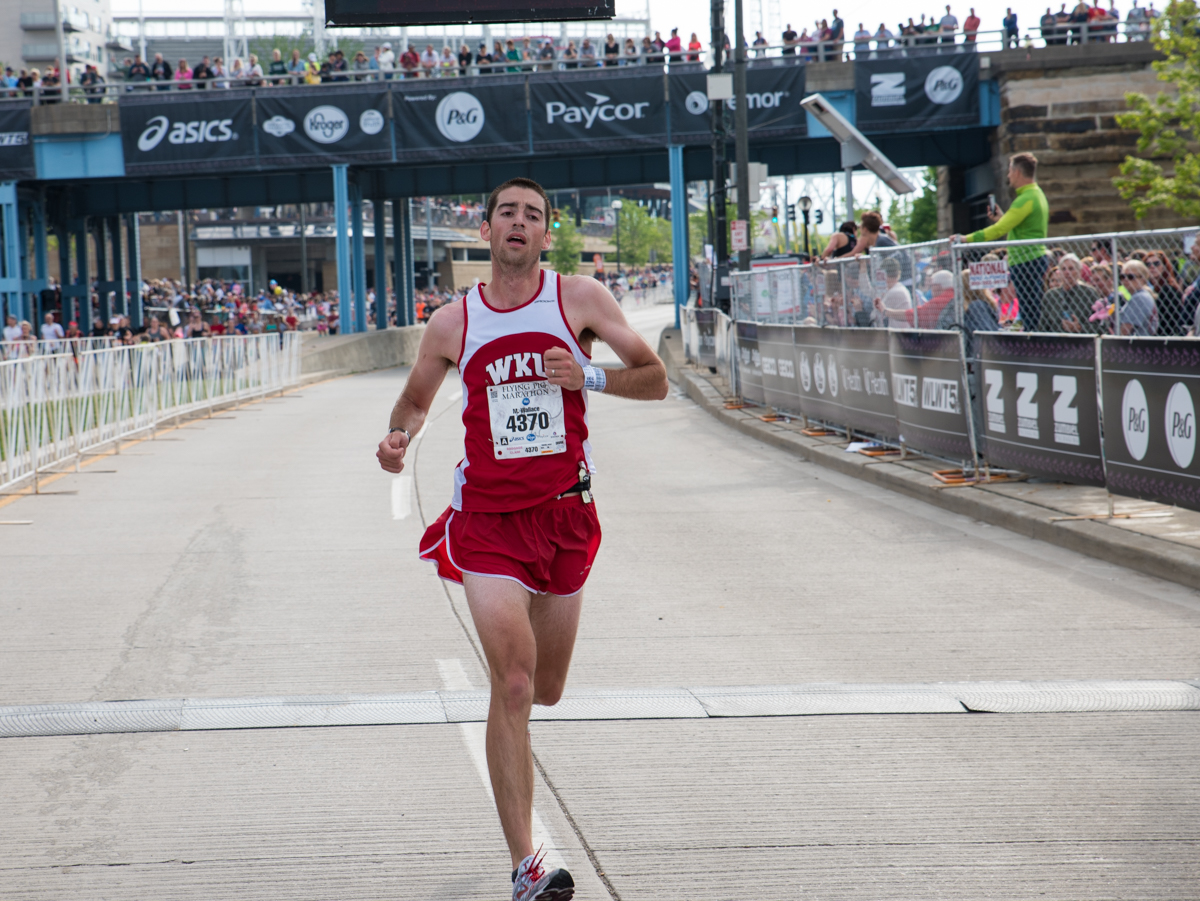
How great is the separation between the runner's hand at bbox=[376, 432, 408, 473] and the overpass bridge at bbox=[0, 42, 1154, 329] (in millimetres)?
36190

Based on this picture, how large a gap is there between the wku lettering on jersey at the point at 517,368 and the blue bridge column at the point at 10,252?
4305cm

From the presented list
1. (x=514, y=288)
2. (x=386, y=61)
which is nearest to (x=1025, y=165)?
→ (x=514, y=288)

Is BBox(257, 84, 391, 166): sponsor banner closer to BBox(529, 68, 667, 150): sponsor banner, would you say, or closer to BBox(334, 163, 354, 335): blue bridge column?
BBox(334, 163, 354, 335): blue bridge column

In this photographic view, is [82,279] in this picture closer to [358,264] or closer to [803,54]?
[358,264]

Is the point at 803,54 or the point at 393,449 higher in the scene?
the point at 803,54

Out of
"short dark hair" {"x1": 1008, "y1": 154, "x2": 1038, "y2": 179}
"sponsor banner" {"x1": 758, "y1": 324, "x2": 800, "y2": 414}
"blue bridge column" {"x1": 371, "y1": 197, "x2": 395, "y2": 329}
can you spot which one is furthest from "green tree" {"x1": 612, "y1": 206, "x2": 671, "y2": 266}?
"short dark hair" {"x1": 1008, "y1": 154, "x2": 1038, "y2": 179}

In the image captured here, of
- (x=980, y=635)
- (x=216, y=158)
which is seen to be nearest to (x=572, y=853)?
(x=980, y=635)

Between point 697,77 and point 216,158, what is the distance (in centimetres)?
1456

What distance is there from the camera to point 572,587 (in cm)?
425

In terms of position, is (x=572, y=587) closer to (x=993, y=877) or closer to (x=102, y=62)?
(x=993, y=877)

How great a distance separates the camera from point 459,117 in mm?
40156

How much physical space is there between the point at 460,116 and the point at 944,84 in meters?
13.8

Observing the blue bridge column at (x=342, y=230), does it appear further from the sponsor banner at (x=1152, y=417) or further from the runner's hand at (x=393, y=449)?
the runner's hand at (x=393, y=449)

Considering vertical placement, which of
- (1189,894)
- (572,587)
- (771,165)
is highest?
(771,165)
